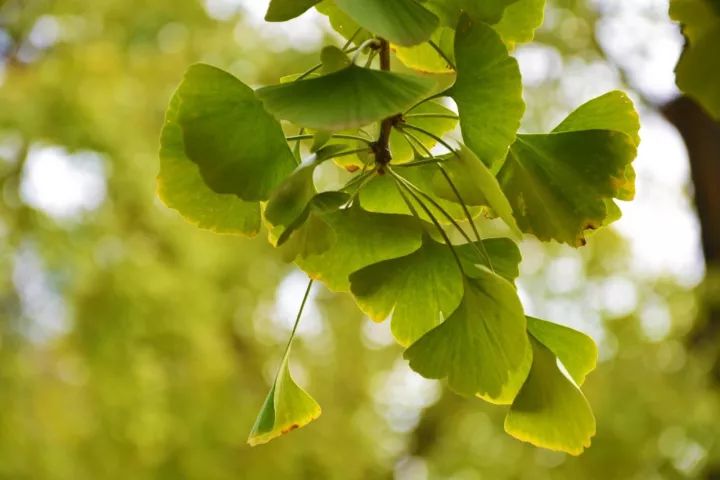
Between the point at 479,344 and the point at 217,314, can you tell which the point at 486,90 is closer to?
the point at 479,344

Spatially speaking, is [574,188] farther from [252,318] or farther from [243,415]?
[252,318]

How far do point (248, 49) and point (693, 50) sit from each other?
2.34 m

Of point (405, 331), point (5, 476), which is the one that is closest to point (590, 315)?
point (5, 476)

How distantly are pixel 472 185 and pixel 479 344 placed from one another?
0.18 feet

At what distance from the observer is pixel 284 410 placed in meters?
0.31

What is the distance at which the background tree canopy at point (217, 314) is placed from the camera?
6.24ft

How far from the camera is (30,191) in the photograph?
217 centimetres

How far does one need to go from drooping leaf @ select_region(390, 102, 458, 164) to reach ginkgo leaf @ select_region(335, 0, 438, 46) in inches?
2.9

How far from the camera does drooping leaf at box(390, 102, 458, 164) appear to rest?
0.32m

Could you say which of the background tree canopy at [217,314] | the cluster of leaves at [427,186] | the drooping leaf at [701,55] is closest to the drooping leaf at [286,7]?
the cluster of leaves at [427,186]

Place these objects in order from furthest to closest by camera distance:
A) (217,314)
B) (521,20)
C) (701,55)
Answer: (217,314), (521,20), (701,55)

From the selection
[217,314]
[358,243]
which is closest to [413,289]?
[358,243]

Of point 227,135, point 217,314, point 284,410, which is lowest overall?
point 217,314

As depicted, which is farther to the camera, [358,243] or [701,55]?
[358,243]
